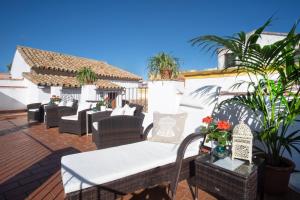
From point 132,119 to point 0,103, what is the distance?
489 inches

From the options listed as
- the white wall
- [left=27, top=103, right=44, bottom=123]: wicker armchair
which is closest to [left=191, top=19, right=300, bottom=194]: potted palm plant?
[left=27, top=103, right=44, bottom=123]: wicker armchair

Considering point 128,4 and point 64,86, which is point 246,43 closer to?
point 128,4

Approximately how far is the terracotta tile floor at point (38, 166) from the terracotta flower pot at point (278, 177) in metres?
0.13

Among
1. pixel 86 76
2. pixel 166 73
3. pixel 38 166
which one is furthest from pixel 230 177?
pixel 86 76

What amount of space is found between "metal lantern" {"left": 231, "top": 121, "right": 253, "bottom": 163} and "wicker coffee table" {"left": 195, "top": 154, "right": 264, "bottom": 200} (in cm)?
8

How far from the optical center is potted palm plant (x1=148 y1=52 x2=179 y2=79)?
4355 millimetres

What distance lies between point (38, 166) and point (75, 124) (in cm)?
206

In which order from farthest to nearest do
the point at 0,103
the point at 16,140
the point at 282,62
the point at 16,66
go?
the point at 16,66 < the point at 0,103 < the point at 16,140 < the point at 282,62

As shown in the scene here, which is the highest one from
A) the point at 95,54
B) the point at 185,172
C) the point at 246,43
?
the point at 95,54

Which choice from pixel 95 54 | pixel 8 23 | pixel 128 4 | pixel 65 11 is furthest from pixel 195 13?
pixel 8 23

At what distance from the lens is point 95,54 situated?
2086 cm

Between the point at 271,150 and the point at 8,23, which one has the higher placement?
the point at 8,23

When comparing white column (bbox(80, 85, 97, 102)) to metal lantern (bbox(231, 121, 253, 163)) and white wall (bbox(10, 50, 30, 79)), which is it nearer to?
metal lantern (bbox(231, 121, 253, 163))

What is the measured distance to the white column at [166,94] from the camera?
4.34 meters
